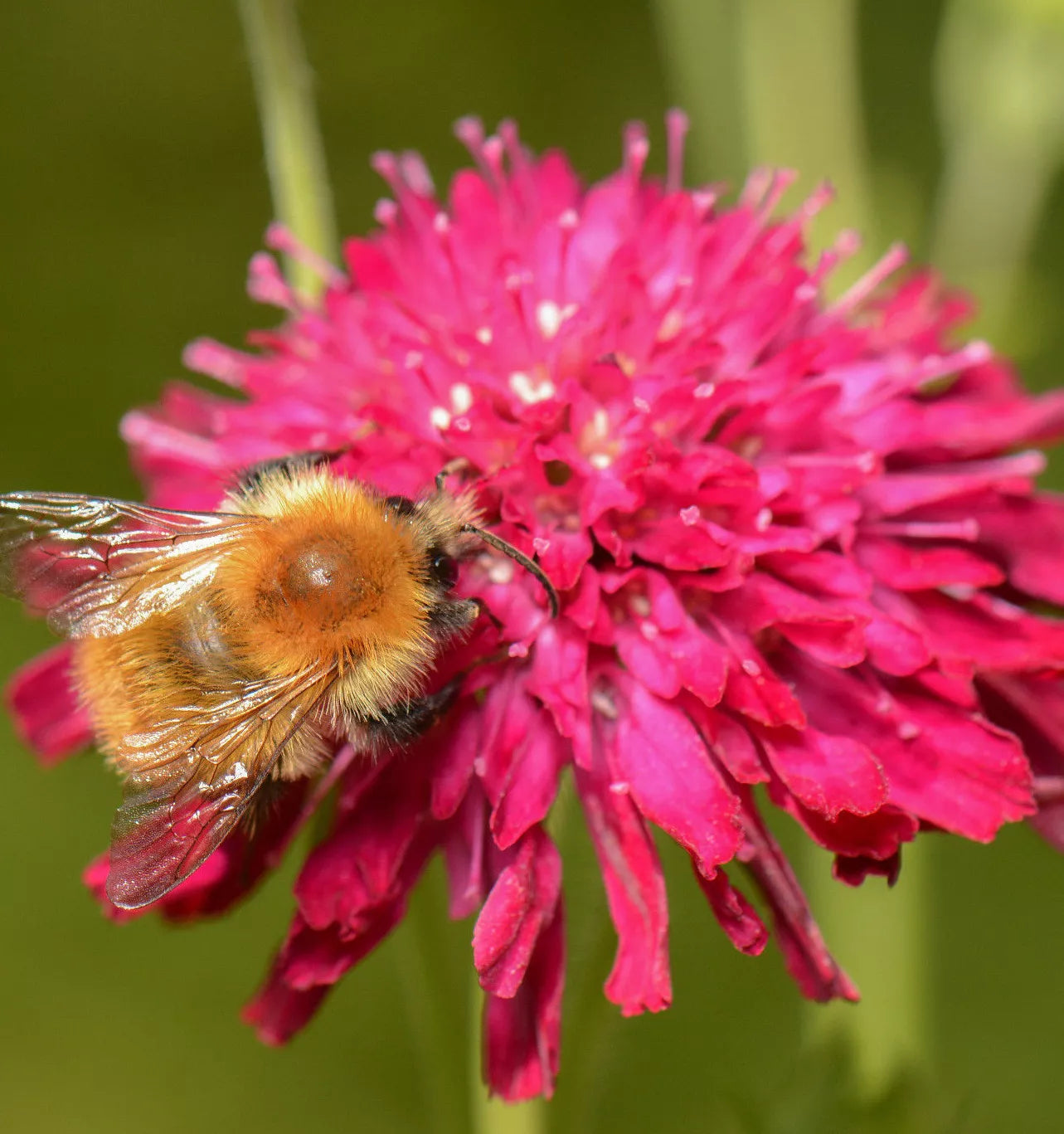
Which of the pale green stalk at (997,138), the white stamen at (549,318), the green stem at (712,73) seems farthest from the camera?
the green stem at (712,73)

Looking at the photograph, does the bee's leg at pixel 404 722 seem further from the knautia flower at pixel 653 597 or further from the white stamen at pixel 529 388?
the white stamen at pixel 529 388

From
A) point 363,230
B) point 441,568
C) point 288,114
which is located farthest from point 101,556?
point 363,230

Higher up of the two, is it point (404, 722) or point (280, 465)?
point (280, 465)

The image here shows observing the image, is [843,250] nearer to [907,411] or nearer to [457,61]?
[907,411]

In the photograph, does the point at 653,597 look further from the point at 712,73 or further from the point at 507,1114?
the point at 712,73

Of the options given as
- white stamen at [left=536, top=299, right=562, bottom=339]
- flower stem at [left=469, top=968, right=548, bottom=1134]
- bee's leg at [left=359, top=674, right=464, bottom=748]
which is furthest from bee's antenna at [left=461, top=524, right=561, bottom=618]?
flower stem at [left=469, top=968, right=548, bottom=1134]

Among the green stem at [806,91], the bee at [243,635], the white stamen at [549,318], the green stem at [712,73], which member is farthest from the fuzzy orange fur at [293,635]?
the green stem at [712,73]

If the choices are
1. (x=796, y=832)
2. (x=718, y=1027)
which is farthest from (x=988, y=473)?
(x=718, y=1027)
